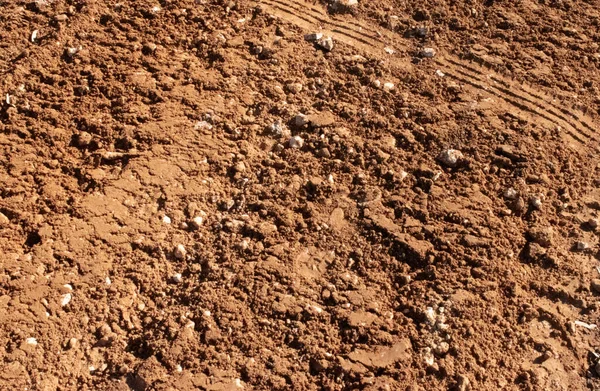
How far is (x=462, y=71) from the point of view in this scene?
413 cm

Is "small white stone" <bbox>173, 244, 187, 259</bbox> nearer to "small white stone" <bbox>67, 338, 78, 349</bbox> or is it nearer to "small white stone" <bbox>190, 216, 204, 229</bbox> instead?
"small white stone" <bbox>190, 216, 204, 229</bbox>

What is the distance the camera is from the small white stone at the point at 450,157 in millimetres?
3752

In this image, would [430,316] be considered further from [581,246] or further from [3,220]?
[3,220]

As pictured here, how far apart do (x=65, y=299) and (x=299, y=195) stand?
1482 mm

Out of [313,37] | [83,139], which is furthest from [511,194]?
[83,139]

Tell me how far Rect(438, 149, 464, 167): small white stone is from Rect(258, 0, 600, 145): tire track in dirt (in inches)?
22.8

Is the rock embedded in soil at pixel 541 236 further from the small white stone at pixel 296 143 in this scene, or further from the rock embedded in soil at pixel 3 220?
the rock embedded in soil at pixel 3 220

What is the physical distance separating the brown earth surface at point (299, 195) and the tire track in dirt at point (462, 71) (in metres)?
0.02

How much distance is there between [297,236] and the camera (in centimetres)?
350

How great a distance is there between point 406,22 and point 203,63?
1.53 m

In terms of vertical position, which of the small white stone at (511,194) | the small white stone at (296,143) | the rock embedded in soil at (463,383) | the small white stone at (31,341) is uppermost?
the small white stone at (511,194)

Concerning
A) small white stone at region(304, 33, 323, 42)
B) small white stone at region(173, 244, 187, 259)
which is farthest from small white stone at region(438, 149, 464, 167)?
small white stone at region(173, 244, 187, 259)

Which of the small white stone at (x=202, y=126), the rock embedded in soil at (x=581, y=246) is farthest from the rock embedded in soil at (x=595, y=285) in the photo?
the small white stone at (x=202, y=126)

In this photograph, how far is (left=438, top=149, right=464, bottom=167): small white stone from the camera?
12.3ft
